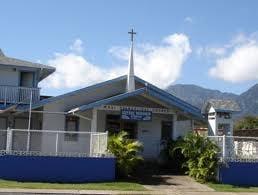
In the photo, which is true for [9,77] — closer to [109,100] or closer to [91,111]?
[91,111]

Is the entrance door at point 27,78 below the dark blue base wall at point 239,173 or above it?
above

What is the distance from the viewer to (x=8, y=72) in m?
31.4

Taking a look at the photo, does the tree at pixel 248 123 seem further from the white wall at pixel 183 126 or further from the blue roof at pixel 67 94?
the blue roof at pixel 67 94

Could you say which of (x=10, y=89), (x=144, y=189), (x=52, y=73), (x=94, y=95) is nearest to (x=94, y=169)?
(x=144, y=189)

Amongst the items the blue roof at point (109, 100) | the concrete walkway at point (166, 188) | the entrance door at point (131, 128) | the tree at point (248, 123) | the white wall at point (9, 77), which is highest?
the tree at point (248, 123)

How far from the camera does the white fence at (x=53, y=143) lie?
75.6 ft

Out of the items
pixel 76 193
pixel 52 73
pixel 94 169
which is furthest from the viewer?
pixel 52 73

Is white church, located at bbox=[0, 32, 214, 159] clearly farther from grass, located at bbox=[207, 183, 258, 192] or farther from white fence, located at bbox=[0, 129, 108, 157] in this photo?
grass, located at bbox=[207, 183, 258, 192]

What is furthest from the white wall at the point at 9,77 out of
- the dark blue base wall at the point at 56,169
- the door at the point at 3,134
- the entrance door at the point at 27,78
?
the dark blue base wall at the point at 56,169

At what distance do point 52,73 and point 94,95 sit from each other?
20.0ft

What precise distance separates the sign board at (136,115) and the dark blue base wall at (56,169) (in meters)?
4.12

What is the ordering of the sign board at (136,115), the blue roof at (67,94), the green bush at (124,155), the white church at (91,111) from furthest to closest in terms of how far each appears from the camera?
the blue roof at (67,94)
the sign board at (136,115)
the white church at (91,111)
the green bush at (124,155)

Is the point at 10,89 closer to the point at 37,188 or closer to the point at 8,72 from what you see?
the point at 8,72

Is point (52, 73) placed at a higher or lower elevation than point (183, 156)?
higher
